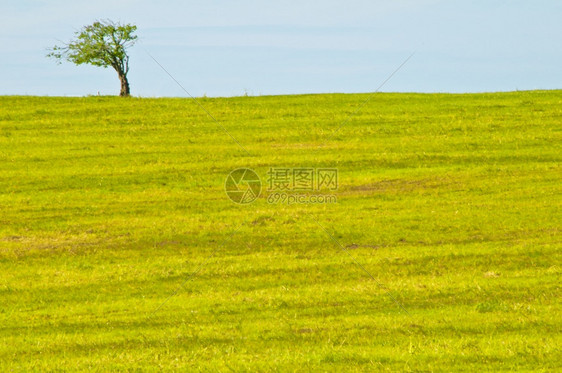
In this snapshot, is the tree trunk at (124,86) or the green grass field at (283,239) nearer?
the green grass field at (283,239)

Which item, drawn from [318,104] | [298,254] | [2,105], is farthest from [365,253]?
[2,105]

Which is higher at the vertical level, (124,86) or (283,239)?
(124,86)

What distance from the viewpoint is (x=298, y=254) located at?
24.2 metres

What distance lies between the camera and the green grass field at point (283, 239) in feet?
52.1

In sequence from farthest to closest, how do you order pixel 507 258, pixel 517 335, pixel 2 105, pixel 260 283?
pixel 2 105
pixel 507 258
pixel 260 283
pixel 517 335

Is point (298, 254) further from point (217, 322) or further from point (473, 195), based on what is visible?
point (473, 195)

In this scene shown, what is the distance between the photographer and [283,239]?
26031mm

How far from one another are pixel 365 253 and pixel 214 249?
5.37 meters

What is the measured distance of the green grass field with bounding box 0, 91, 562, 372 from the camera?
15867 millimetres

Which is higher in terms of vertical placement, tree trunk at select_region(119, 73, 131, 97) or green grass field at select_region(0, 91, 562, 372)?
tree trunk at select_region(119, 73, 131, 97)

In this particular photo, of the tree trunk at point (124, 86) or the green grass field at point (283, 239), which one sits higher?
the tree trunk at point (124, 86)

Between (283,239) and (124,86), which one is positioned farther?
(124,86)

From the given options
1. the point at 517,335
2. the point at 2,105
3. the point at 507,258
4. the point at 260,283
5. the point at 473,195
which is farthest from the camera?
the point at 2,105

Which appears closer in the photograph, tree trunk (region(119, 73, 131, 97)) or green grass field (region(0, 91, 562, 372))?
green grass field (region(0, 91, 562, 372))
